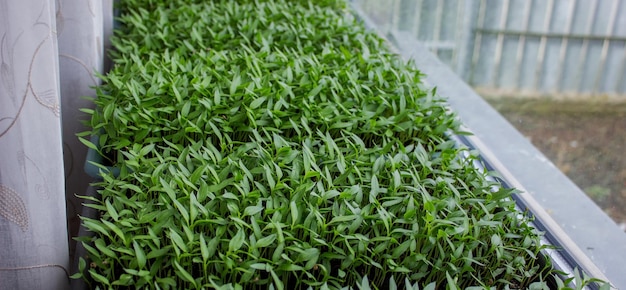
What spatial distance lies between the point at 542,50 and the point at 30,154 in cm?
169

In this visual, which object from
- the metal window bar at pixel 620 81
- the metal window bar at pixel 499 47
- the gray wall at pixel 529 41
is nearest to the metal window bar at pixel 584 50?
the gray wall at pixel 529 41

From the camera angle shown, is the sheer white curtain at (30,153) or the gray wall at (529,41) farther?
the gray wall at (529,41)

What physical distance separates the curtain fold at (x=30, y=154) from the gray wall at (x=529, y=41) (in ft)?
5.08

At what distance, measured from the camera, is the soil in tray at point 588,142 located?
1664 mm

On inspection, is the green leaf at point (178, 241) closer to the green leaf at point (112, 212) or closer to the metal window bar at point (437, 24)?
the green leaf at point (112, 212)

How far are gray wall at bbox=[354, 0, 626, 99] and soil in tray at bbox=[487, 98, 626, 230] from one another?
0.09 m

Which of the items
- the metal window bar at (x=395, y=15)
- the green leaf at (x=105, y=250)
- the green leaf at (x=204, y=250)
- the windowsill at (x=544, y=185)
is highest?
the metal window bar at (x=395, y=15)

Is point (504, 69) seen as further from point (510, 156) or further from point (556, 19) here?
point (510, 156)

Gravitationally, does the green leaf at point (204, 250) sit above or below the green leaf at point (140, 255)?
above

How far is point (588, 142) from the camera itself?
1776 millimetres

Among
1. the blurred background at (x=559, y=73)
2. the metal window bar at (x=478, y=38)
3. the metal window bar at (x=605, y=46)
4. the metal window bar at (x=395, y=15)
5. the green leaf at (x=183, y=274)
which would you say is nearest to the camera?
the green leaf at (x=183, y=274)

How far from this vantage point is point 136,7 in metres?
2.46

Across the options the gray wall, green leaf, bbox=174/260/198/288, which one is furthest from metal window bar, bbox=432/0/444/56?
green leaf, bbox=174/260/198/288

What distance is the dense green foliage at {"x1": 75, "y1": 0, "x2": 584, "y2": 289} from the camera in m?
1.06
